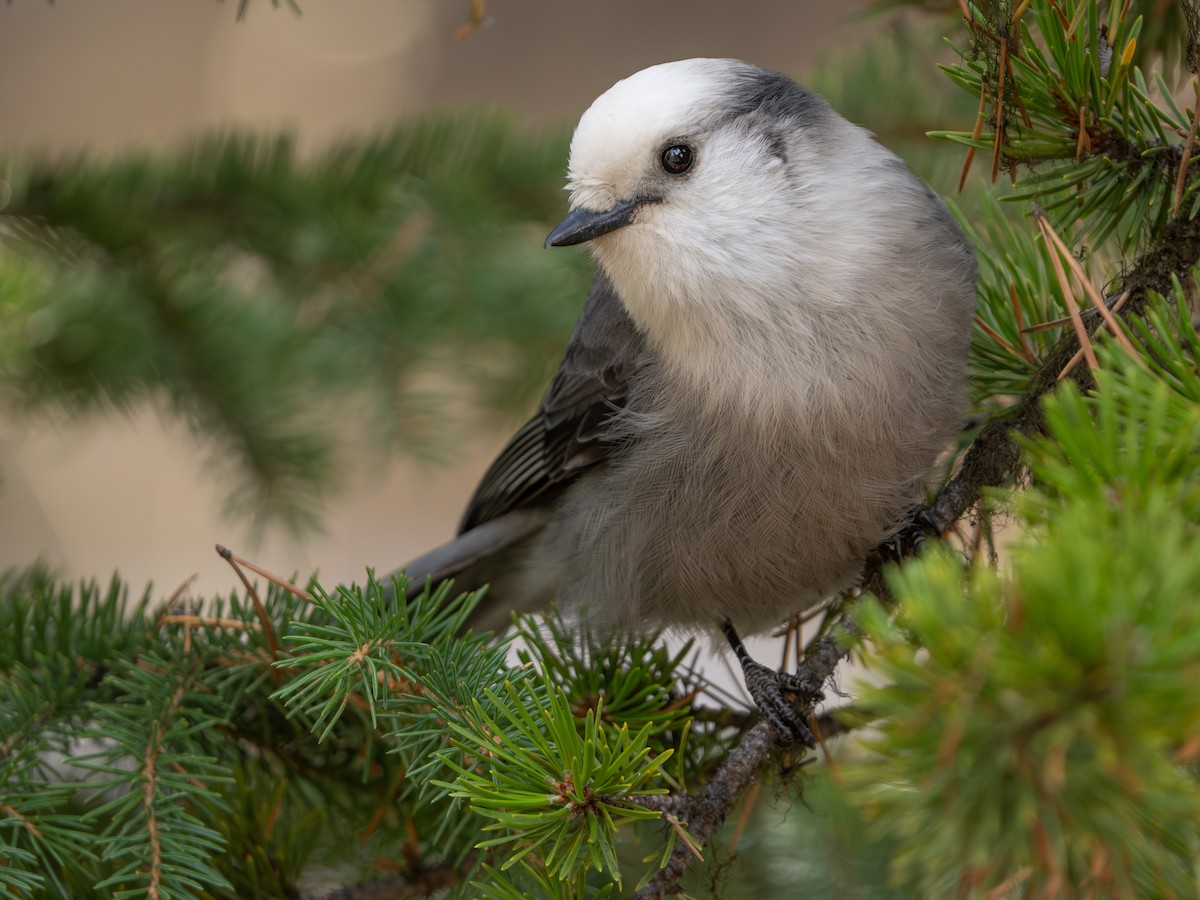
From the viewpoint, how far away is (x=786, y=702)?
116 centimetres

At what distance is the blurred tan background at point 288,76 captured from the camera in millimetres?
3838

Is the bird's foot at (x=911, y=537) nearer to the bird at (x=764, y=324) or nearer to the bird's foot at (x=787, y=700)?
the bird at (x=764, y=324)

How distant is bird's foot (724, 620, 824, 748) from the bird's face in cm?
42

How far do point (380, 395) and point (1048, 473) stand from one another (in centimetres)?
140

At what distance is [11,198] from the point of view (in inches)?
68.4

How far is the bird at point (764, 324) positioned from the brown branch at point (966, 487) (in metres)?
0.07

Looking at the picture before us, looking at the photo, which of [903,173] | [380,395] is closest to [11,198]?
[380,395]

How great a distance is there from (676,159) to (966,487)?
509mm

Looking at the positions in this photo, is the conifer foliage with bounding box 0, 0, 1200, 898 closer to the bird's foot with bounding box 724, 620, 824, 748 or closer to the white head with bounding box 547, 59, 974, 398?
the bird's foot with bounding box 724, 620, 824, 748

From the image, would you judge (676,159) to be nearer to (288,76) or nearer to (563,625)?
(563,625)

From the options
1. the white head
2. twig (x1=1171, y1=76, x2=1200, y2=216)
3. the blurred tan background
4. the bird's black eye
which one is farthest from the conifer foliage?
the blurred tan background

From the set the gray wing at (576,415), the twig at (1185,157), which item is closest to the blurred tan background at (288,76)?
the gray wing at (576,415)

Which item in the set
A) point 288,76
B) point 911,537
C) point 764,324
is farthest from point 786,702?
point 288,76

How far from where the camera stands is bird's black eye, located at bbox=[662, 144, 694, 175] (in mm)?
1330
